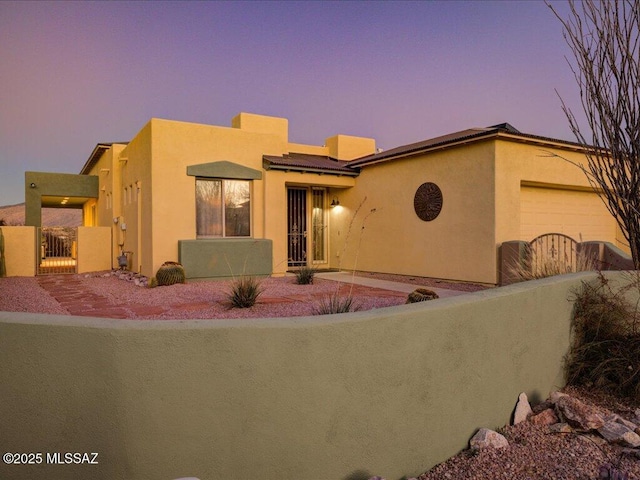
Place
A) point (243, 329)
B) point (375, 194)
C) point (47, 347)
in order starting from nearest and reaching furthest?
point (47, 347) < point (243, 329) < point (375, 194)

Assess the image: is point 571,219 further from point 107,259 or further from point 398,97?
point 107,259

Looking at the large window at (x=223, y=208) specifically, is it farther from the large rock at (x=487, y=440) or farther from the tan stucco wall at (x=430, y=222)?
the large rock at (x=487, y=440)

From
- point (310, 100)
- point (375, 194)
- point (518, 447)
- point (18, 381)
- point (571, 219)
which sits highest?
point (310, 100)

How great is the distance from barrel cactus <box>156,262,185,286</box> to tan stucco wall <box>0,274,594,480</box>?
7630 mm

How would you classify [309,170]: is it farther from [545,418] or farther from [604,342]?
[545,418]

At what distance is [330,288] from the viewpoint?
8781 millimetres

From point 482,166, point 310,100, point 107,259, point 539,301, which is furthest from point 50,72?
point 539,301

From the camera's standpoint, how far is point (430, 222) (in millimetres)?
10344

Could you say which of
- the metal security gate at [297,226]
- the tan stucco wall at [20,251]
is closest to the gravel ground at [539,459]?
the metal security gate at [297,226]

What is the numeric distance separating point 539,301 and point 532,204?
7316 millimetres

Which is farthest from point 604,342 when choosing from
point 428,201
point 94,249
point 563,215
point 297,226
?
point 94,249

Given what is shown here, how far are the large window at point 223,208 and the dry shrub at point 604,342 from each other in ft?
28.5

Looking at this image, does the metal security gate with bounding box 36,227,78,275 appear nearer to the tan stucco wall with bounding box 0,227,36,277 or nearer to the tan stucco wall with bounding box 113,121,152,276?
the tan stucco wall with bounding box 0,227,36,277

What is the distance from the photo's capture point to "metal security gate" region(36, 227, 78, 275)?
14016mm
